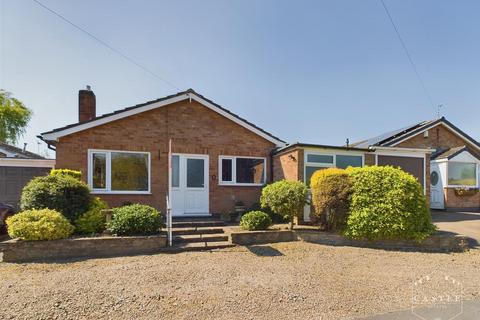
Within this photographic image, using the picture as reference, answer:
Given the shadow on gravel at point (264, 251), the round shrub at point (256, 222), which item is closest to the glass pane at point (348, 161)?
the round shrub at point (256, 222)

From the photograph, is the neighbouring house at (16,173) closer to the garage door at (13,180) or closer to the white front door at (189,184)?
the garage door at (13,180)

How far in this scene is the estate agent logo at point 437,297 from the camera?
4.08 m

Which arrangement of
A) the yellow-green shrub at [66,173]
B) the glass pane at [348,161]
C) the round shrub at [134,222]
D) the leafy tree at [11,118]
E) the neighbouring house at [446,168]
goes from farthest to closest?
the leafy tree at [11,118] → the neighbouring house at [446,168] → the glass pane at [348,161] → the yellow-green shrub at [66,173] → the round shrub at [134,222]

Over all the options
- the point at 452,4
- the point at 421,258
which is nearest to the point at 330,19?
the point at 452,4

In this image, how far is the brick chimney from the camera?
39.7ft

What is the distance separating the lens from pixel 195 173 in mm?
11211

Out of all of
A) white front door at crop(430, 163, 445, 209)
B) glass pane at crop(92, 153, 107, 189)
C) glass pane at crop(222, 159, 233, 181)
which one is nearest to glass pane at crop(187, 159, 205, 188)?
glass pane at crop(222, 159, 233, 181)

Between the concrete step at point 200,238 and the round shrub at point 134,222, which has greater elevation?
the round shrub at point 134,222

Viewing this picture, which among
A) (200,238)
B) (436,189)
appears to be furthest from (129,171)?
(436,189)

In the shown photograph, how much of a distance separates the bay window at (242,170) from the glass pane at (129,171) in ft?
10.2

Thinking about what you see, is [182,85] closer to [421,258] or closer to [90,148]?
[90,148]

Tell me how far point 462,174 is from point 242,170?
44.7ft

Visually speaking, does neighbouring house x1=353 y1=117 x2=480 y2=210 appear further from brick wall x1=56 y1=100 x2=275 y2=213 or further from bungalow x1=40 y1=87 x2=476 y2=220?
brick wall x1=56 y1=100 x2=275 y2=213

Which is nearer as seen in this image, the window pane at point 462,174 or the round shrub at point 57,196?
the round shrub at point 57,196
